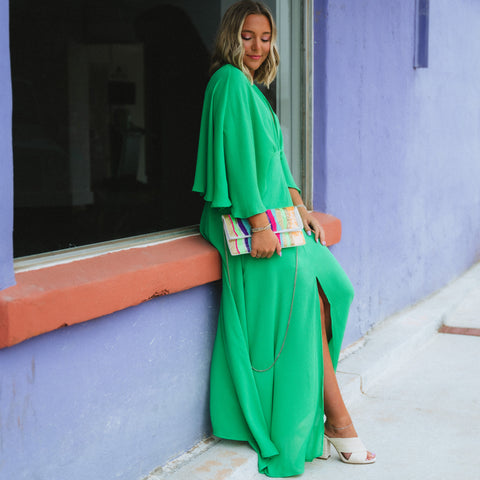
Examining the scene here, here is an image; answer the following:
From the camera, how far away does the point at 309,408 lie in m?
2.88

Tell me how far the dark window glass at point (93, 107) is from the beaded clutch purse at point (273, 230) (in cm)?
337

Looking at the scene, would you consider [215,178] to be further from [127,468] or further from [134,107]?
[134,107]

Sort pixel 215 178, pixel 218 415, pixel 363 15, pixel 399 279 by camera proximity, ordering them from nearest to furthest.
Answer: pixel 215 178
pixel 218 415
pixel 363 15
pixel 399 279

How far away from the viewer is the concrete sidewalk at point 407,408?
2.90m

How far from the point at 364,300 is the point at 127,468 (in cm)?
234

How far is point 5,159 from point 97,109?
8.76 m

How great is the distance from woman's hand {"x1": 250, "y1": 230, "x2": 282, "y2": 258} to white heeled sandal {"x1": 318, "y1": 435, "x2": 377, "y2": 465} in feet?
2.84

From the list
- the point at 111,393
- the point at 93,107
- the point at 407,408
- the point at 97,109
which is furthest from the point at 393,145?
the point at 97,109

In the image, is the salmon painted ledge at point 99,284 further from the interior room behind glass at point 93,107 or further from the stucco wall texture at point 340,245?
the interior room behind glass at point 93,107

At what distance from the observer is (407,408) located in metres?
3.67

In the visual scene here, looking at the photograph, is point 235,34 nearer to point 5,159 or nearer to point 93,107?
point 5,159

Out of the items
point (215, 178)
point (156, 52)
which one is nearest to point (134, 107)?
point (156, 52)

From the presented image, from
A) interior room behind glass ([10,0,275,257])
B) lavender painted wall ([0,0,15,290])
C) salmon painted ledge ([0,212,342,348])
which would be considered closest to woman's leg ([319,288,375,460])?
salmon painted ledge ([0,212,342,348])

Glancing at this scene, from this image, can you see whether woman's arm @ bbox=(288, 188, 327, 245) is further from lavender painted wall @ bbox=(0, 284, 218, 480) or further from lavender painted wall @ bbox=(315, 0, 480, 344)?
lavender painted wall @ bbox=(315, 0, 480, 344)
